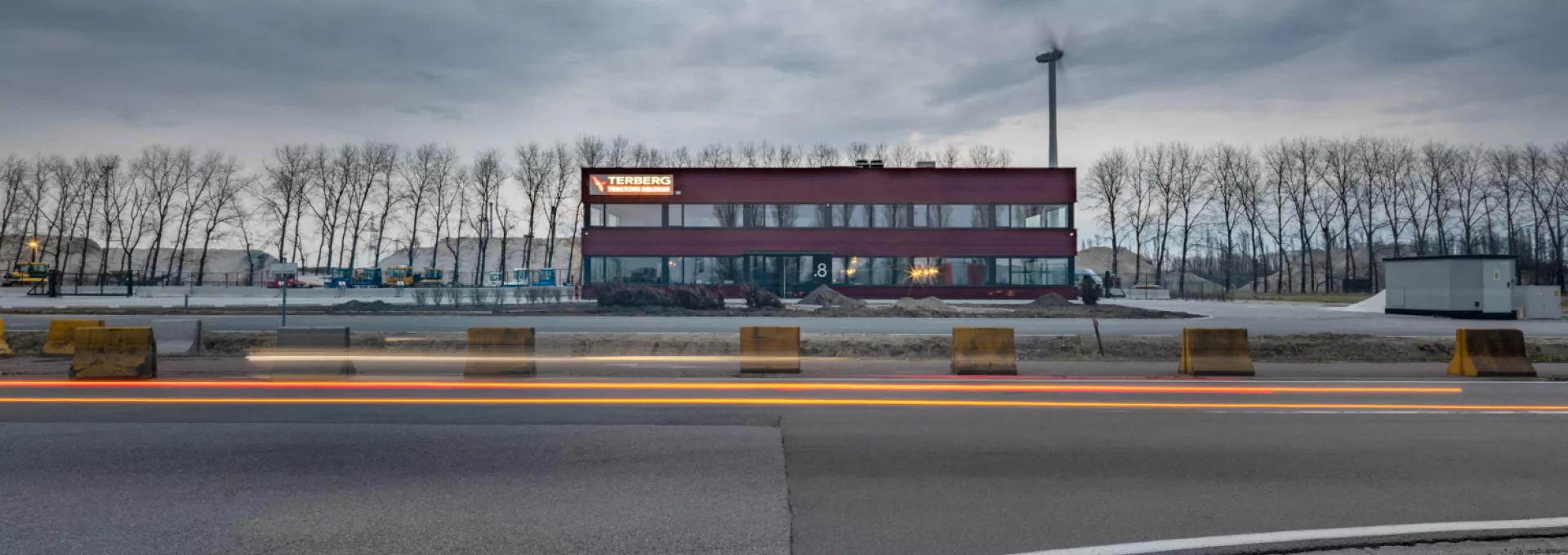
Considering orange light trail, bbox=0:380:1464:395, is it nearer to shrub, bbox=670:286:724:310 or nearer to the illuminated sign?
shrub, bbox=670:286:724:310

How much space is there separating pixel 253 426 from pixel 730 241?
4141 cm

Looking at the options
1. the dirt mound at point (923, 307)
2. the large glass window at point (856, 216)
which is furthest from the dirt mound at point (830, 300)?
the large glass window at point (856, 216)

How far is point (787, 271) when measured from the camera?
163 feet

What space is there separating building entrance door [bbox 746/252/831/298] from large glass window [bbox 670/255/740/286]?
0.91 meters

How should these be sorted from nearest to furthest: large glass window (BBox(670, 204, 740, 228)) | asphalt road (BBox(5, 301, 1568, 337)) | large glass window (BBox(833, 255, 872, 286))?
asphalt road (BBox(5, 301, 1568, 337)) → large glass window (BBox(833, 255, 872, 286)) → large glass window (BBox(670, 204, 740, 228))

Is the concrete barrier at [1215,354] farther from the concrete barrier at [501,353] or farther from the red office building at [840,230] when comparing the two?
the red office building at [840,230]

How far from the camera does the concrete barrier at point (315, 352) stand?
14047mm

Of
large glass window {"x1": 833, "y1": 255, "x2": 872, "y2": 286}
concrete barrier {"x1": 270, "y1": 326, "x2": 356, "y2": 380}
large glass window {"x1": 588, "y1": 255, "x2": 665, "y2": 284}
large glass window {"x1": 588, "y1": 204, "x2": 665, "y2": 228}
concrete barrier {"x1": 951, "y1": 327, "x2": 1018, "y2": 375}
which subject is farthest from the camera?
large glass window {"x1": 588, "y1": 204, "x2": 665, "y2": 228}

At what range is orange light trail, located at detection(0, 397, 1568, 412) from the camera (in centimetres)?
1028

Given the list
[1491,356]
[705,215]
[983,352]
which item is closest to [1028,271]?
[705,215]

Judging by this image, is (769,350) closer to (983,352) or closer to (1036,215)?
(983,352)

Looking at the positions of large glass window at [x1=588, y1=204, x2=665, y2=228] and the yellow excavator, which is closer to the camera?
large glass window at [x1=588, y1=204, x2=665, y2=228]

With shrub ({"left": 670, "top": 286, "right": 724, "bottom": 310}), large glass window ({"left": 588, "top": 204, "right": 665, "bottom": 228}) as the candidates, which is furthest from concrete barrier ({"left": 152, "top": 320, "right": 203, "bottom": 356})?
large glass window ({"left": 588, "top": 204, "right": 665, "bottom": 228})

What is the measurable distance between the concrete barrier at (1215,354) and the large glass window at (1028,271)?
35.3 meters
